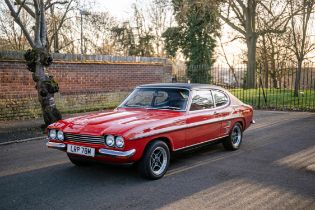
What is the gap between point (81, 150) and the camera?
5180 mm

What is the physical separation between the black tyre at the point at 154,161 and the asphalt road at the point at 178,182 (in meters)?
0.14

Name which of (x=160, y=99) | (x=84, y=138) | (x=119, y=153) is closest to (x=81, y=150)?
(x=84, y=138)

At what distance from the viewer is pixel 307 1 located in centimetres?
1617

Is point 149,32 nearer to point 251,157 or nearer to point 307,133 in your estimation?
point 307,133

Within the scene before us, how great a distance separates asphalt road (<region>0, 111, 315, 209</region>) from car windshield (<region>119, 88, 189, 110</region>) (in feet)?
3.71

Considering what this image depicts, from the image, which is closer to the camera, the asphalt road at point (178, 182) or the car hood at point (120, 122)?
the asphalt road at point (178, 182)

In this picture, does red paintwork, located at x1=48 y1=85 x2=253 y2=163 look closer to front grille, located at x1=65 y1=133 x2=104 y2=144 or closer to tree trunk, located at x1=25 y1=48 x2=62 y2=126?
front grille, located at x1=65 y1=133 x2=104 y2=144

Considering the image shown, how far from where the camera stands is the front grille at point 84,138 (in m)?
4.99

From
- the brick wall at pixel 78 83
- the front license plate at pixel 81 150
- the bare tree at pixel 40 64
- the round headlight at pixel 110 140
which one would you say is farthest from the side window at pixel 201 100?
the brick wall at pixel 78 83

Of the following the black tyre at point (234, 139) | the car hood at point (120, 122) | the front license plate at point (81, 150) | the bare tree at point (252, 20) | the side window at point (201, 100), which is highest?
the bare tree at point (252, 20)

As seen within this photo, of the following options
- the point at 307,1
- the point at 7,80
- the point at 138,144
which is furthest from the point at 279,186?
the point at 307,1

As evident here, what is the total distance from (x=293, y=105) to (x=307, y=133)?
20.8 ft

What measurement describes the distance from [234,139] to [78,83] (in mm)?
7911

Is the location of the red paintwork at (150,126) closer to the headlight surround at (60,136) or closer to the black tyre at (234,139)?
the headlight surround at (60,136)
